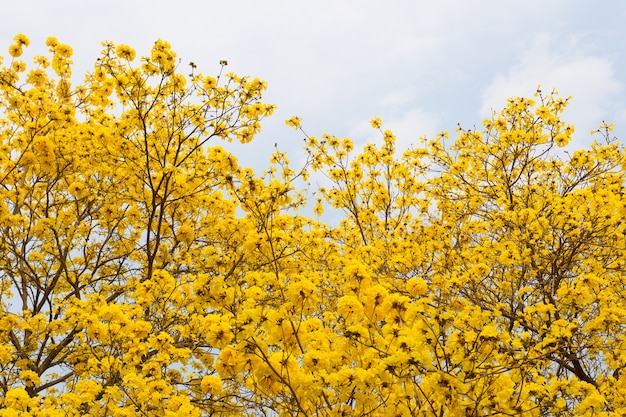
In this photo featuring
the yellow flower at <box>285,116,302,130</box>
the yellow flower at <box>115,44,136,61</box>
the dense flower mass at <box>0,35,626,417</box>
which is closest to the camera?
the dense flower mass at <box>0,35,626,417</box>

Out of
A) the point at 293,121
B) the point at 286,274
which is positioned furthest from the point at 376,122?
the point at 286,274

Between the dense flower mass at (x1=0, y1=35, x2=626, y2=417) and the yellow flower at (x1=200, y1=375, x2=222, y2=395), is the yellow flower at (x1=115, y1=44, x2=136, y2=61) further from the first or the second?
the yellow flower at (x1=200, y1=375, x2=222, y2=395)

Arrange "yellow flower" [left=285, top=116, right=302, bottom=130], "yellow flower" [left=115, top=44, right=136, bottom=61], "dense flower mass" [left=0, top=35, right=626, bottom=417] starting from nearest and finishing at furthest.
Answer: "dense flower mass" [left=0, top=35, right=626, bottom=417]
"yellow flower" [left=115, top=44, right=136, bottom=61]
"yellow flower" [left=285, top=116, right=302, bottom=130]

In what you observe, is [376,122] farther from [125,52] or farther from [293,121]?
[125,52]

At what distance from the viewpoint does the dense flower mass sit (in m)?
2.85

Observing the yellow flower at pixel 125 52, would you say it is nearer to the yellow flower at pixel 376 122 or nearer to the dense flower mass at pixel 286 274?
the dense flower mass at pixel 286 274

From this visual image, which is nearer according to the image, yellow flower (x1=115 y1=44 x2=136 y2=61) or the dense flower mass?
the dense flower mass

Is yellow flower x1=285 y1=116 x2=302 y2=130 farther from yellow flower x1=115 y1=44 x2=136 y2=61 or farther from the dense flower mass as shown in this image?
yellow flower x1=115 y1=44 x2=136 y2=61

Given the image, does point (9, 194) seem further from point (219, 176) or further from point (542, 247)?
point (542, 247)

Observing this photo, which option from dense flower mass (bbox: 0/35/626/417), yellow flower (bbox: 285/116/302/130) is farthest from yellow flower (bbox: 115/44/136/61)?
yellow flower (bbox: 285/116/302/130)

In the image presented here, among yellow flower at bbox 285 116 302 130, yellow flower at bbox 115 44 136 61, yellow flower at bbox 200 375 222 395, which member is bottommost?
yellow flower at bbox 200 375 222 395

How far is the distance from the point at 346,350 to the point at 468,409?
0.77 metres

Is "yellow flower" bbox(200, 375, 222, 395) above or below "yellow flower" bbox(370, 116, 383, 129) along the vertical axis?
below

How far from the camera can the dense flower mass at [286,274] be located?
2.85 m
